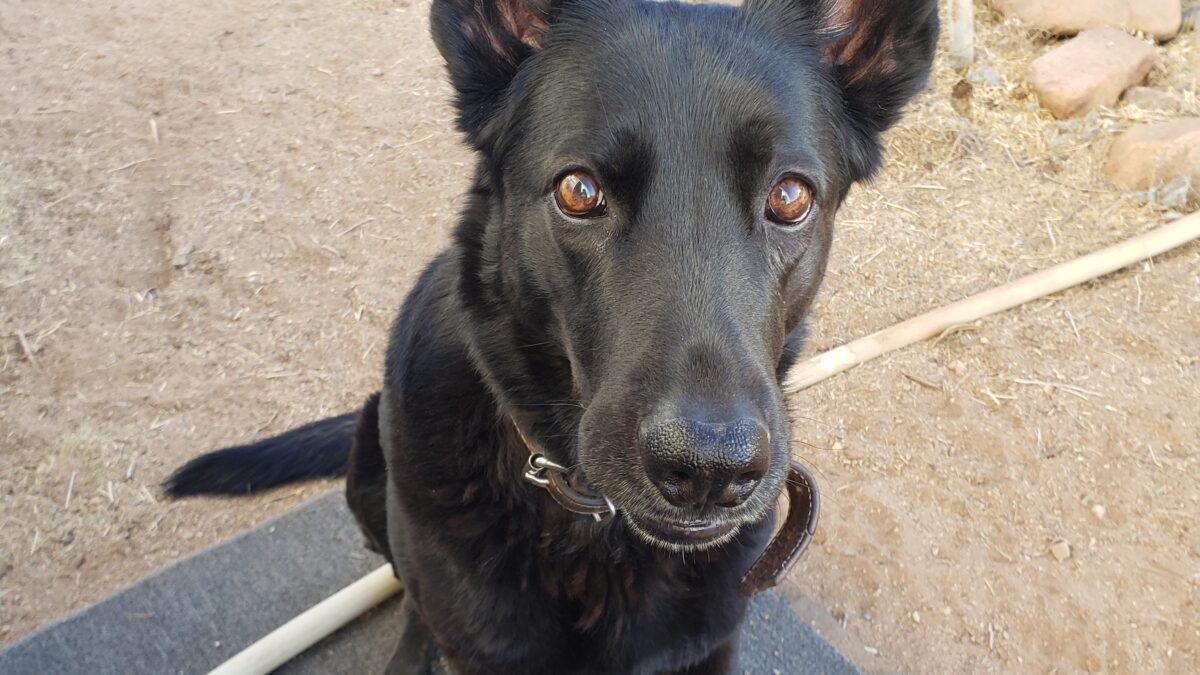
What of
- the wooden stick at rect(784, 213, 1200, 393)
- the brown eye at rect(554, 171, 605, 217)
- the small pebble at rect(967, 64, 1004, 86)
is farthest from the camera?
the small pebble at rect(967, 64, 1004, 86)

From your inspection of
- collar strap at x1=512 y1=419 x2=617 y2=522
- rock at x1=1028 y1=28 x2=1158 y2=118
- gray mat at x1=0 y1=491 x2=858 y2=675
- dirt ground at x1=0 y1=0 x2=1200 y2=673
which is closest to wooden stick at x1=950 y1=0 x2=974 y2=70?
dirt ground at x1=0 y1=0 x2=1200 y2=673

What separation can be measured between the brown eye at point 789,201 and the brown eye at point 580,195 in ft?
1.13

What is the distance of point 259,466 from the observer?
2.71m

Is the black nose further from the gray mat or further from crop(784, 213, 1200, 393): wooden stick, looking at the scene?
crop(784, 213, 1200, 393): wooden stick

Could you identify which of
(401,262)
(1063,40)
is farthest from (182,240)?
(1063,40)

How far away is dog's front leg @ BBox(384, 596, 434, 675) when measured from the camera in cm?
254

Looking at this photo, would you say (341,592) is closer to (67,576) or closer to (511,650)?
(511,650)

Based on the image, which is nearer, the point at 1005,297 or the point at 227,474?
the point at 227,474

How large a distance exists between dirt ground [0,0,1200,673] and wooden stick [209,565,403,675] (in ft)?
2.37

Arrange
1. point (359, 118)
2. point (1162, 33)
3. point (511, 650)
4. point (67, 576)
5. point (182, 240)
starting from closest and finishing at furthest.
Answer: point (511, 650), point (67, 576), point (182, 240), point (359, 118), point (1162, 33)

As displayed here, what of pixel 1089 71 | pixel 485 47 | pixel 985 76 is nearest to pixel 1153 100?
pixel 1089 71

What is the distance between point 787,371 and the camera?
80.3 inches

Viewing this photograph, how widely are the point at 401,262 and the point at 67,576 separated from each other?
2.07 meters

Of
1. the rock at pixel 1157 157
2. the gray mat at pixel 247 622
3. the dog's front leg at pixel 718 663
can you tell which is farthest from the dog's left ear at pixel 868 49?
the rock at pixel 1157 157
